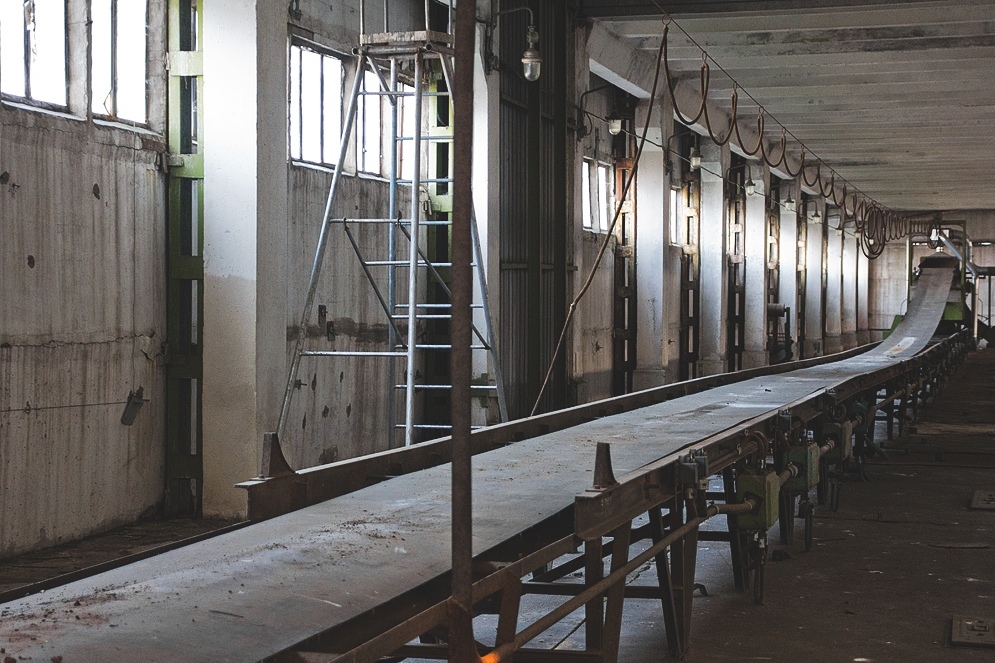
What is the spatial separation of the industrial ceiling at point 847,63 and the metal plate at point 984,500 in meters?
4.87

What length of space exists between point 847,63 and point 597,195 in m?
3.76

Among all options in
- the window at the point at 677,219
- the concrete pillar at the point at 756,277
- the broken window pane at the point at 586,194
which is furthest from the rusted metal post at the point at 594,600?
the concrete pillar at the point at 756,277

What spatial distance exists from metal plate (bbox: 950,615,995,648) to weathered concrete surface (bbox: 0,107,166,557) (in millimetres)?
4801

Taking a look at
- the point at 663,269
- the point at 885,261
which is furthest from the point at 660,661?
the point at 885,261

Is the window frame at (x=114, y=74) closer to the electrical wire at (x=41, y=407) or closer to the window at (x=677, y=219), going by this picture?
the electrical wire at (x=41, y=407)

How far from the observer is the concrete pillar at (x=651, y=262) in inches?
646

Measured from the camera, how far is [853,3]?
11.3 metres

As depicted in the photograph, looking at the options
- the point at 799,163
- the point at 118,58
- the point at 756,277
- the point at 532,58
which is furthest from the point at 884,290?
the point at 118,58

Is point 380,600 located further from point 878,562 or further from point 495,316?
point 495,316

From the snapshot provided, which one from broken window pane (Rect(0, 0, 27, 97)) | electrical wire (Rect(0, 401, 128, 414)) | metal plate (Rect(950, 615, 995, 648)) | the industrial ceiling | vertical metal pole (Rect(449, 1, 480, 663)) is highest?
the industrial ceiling

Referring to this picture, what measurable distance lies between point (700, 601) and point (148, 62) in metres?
4.86

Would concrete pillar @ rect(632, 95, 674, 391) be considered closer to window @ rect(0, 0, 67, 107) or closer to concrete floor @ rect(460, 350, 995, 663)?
concrete floor @ rect(460, 350, 995, 663)

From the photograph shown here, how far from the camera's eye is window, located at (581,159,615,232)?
15.7 meters

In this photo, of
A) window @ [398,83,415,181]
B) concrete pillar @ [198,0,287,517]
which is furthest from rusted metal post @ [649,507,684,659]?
window @ [398,83,415,181]
